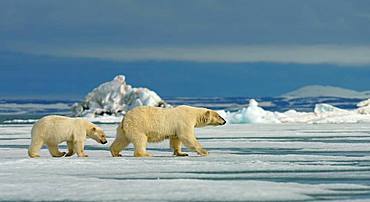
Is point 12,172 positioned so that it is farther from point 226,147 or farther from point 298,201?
point 226,147

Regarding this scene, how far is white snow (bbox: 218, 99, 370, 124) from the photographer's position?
45.3 metres

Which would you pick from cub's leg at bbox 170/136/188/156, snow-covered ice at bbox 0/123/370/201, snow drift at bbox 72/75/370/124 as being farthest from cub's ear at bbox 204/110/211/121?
snow drift at bbox 72/75/370/124

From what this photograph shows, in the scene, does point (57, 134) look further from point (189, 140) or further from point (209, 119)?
point (209, 119)

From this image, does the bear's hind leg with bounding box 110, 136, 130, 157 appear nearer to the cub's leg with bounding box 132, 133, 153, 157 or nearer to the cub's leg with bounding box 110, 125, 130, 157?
the cub's leg with bounding box 110, 125, 130, 157

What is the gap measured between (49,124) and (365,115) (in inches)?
1438

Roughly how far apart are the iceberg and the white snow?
44.5 feet

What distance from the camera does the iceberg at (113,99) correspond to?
6138cm

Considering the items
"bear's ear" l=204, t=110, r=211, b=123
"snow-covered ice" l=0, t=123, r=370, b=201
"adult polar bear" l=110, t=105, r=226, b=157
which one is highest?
"bear's ear" l=204, t=110, r=211, b=123

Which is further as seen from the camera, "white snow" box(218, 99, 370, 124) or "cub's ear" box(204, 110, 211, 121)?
Answer: "white snow" box(218, 99, 370, 124)

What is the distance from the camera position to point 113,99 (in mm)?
63531

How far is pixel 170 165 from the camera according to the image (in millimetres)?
11883

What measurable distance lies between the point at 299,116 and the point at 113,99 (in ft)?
59.3

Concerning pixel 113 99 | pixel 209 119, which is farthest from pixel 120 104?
pixel 209 119

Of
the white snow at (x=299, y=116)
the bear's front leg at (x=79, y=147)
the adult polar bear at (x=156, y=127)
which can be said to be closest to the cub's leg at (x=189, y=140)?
the adult polar bear at (x=156, y=127)
